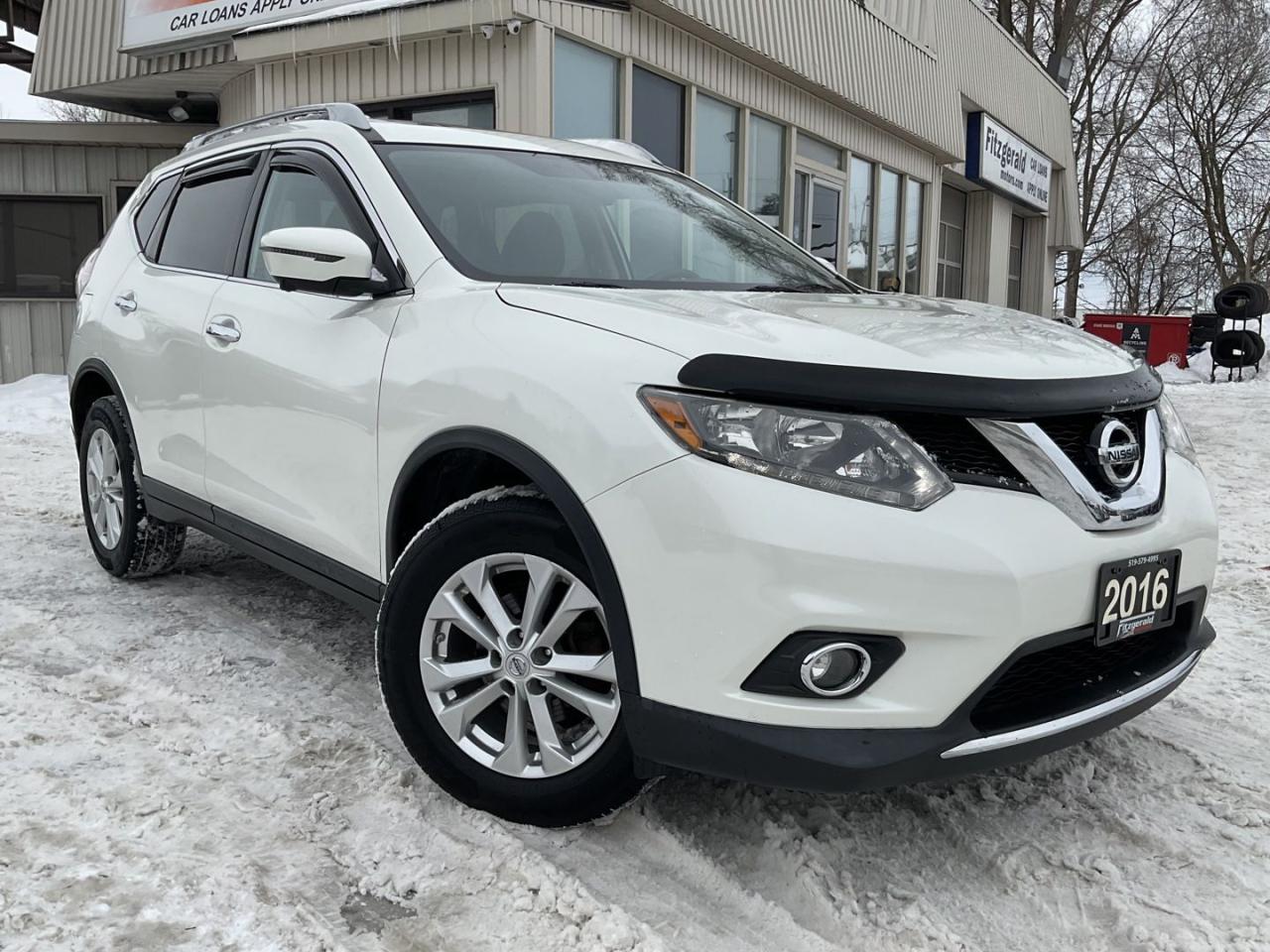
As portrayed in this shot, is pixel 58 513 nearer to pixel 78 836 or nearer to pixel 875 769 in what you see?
pixel 78 836

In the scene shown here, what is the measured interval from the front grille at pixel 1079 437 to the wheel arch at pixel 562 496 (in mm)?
894

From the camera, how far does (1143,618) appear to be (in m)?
2.28

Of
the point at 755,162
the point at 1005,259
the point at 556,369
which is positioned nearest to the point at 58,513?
the point at 556,369

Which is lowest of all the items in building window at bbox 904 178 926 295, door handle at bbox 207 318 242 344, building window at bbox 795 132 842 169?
door handle at bbox 207 318 242 344

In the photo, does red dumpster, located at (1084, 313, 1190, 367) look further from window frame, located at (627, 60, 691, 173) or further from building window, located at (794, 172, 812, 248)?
window frame, located at (627, 60, 691, 173)

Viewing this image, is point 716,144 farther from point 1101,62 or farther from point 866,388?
point 1101,62

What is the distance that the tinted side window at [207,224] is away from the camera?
12.2 ft

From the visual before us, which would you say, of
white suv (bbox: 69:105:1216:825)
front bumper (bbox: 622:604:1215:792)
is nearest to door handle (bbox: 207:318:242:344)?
white suv (bbox: 69:105:1216:825)

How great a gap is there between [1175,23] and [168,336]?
1320 inches

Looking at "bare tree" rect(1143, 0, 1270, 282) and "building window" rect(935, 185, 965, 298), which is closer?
"building window" rect(935, 185, 965, 298)

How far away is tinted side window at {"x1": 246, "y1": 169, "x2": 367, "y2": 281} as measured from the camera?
320 cm

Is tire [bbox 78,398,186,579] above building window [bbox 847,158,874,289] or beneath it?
beneath

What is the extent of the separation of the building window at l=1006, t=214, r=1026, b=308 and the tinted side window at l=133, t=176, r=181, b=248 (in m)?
22.2

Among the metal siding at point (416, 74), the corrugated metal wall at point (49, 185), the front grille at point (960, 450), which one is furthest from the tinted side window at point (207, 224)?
the corrugated metal wall at point (49, 185)
